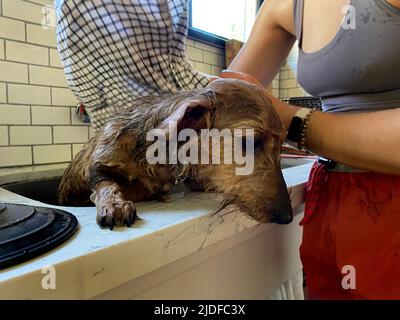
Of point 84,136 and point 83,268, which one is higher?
point 84,136

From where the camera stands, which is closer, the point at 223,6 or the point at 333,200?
the point at 333,200

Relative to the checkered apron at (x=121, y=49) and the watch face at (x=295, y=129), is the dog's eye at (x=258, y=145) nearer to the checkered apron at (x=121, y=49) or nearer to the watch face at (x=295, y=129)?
the watch face at (x=295, y=129)

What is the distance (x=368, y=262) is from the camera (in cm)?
68

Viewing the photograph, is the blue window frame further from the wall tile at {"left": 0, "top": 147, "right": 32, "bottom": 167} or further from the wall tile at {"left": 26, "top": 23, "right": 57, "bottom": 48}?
the wall tile at {"left": 0, "top": 147, "right": 32, "bottom": 167}

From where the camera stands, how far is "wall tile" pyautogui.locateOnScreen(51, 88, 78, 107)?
1248mm

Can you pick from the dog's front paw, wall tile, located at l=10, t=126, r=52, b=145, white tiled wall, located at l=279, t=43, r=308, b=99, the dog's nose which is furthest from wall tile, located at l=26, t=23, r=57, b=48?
white tiled wall, located at l=279, t=43, r=308, b=99

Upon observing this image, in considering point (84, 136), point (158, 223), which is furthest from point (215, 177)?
point (84, 136)

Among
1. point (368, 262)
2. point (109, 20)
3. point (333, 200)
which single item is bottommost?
point (368, 262)

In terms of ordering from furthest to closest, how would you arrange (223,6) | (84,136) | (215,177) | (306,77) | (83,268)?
(223,6) → (84,136) → (306,77) → (215,177) → (83,268)

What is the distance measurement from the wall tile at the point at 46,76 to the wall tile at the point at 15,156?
9.5 inches

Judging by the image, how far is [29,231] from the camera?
17.3 inches

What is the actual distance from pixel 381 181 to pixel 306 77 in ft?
0.91

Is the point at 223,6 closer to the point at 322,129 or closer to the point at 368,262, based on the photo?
the point at 322,129

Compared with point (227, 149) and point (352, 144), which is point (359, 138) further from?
point (227, 149)
